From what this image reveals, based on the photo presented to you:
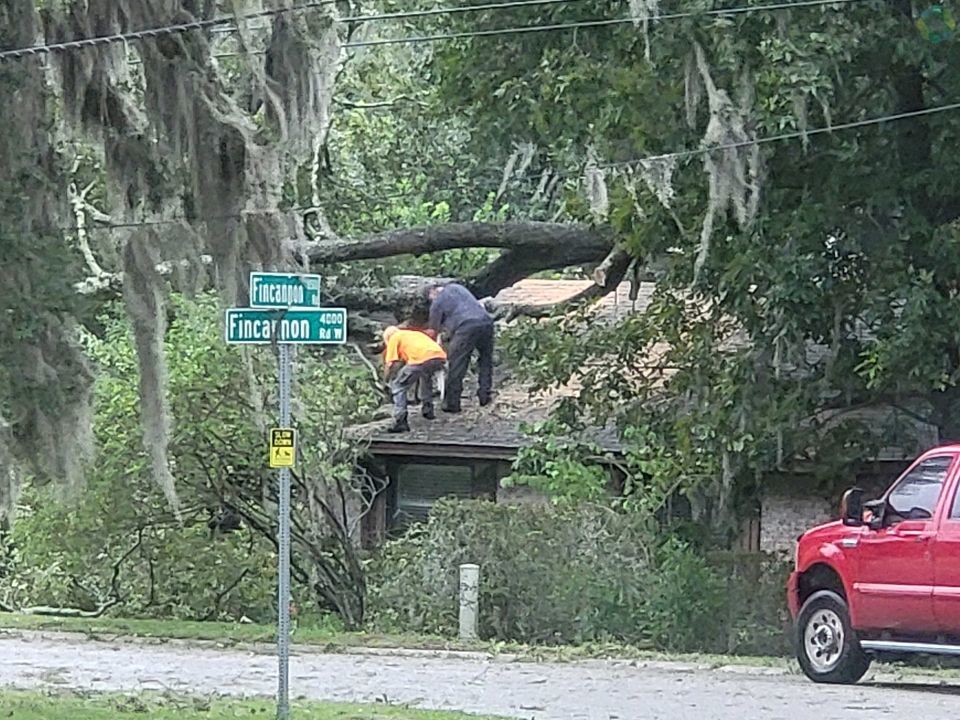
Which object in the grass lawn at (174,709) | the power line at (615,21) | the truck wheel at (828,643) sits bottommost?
the grass lawn at (174,709)

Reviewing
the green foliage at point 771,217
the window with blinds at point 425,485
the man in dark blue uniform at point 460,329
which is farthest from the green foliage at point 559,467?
the window with blinds at point 425,485

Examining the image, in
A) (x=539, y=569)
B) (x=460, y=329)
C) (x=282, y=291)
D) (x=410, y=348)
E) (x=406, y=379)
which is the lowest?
(x=539, y=569)

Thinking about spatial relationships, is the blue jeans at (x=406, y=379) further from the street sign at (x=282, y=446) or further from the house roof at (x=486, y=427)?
the street sign at (x=282, y=446)

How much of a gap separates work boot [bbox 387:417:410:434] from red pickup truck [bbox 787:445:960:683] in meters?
10.8

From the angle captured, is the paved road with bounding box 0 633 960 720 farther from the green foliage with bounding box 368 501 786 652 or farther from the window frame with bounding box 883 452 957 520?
the green foliage with bounding box 368 501 786 652

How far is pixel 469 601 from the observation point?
66.0ft

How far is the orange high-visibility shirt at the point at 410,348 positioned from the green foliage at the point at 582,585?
442 cm

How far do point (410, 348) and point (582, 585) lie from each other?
5.88 meters

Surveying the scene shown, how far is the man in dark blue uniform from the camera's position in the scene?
1003 inches

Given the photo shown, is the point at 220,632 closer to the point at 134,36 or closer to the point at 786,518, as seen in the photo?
the point at 786,518

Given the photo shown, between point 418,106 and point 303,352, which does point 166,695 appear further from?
point 418,106

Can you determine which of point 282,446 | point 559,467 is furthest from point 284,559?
point 559,467

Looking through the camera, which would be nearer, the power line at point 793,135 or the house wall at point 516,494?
the power line at point 793,135

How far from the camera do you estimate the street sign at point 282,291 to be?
1141 cm
